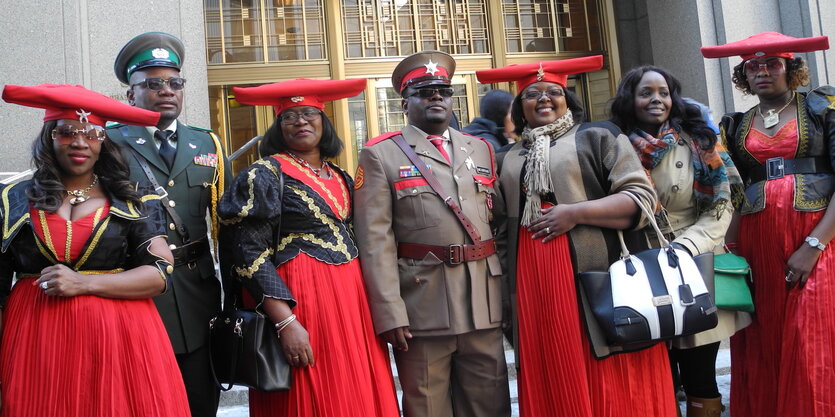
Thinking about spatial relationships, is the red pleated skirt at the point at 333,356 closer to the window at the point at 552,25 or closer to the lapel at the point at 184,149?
the lapel at the point at 184,149

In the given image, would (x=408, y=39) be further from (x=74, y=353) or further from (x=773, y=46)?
(x=74, y=353)

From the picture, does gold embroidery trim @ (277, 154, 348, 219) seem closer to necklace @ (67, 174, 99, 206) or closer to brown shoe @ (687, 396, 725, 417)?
necklace @ (67, 174, 99, 206)

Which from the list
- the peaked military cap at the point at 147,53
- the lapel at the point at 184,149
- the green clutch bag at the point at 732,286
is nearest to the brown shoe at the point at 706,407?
the green clutch bag at the point at 732,286

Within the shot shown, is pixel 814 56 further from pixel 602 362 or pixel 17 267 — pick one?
pixel 17 267

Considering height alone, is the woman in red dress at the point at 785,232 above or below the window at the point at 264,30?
below

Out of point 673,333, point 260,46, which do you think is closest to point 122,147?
point 673,333

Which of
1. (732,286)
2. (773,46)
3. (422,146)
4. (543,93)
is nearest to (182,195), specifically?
(422,146)

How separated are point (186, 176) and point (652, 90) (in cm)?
239

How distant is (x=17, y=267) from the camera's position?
2.57 metres

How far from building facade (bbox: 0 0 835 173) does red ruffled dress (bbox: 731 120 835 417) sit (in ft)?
13.3

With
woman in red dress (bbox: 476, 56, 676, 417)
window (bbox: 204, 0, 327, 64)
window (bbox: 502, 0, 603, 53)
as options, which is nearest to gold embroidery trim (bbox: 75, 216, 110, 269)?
woman in red dress (bbox: 476, 56, 676, 417)

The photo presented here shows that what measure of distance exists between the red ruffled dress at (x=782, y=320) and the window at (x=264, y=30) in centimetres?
573

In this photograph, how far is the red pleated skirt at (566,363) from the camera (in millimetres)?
3043

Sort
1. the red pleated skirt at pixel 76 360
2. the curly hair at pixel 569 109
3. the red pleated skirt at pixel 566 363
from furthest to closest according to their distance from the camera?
the curly hair at pixel 569 109 → the red pleated skirt at pixel 566 363 → the red pleated skirt at pixel 76 360
